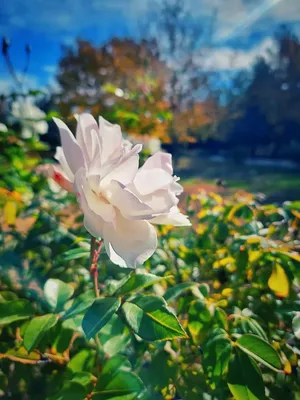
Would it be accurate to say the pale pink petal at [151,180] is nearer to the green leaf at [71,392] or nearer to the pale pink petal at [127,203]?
the pale pink petal at [127,203]

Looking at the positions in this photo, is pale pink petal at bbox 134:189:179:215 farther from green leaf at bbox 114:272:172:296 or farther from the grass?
the grass

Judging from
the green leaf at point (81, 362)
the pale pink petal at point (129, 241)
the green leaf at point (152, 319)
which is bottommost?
the green leaf at point (81, 362)

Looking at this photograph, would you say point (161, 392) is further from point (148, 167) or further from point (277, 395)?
point (148, 167)

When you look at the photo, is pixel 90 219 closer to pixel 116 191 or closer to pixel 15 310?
pixel 116 191

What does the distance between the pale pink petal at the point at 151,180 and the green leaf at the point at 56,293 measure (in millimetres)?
Answer: 236

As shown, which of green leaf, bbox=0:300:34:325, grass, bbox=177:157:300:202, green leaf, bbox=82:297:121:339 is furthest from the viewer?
grass, bbox=177:157:300:202

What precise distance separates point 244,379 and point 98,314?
0.69 ft

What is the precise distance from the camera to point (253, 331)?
57cm

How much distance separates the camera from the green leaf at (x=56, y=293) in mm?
586

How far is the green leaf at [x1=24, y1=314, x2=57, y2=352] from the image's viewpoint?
50 centimetres

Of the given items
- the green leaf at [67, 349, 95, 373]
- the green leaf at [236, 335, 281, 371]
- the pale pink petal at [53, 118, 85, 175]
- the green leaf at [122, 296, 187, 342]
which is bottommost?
the green leaf at [67, 349, 95, 373]

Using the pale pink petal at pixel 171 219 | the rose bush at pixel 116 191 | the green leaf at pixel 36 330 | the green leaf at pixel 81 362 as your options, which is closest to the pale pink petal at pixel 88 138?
the rose bush at pixel 116 191

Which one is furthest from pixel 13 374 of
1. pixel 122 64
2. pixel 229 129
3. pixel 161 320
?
pixel 229 129

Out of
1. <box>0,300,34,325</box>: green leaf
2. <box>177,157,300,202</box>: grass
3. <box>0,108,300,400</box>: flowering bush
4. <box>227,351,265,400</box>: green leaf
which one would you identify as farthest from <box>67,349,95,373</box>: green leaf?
<box>177,157,300,202</box>: grass
